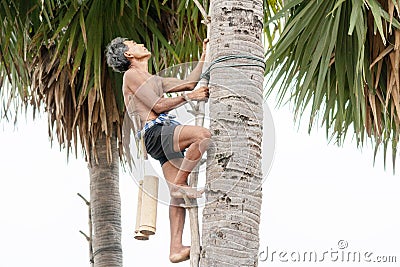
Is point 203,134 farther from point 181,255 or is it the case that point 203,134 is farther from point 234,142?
point 181,255

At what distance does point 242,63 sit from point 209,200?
2.04 feet

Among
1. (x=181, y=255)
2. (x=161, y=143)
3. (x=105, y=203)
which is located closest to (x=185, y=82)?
(x=161, y=143)

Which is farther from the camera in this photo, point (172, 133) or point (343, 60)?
point (343, 60)

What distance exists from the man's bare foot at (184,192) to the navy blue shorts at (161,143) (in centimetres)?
17

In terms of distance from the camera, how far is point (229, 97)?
3877 mm

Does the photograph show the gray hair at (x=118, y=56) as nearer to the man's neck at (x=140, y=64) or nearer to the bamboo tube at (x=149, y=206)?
the man's neck at (x=140, y=64)

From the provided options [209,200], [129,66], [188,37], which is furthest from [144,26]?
[209,200]

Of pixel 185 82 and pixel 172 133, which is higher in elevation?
pixel 185 82

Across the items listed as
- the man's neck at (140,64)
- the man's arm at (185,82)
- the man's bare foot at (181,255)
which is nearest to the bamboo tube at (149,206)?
the man's bare foot at (181,255)

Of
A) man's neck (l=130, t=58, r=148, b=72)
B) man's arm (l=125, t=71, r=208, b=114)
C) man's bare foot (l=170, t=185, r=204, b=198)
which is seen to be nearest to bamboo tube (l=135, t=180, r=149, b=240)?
man's bare foot (l=170, t=185, r=204, b=198)

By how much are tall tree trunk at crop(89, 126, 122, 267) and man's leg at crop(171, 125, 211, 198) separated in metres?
3.44

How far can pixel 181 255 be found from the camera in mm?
4020

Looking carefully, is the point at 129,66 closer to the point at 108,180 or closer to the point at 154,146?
the point at 154,146

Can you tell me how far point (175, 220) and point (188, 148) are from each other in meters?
0.35
